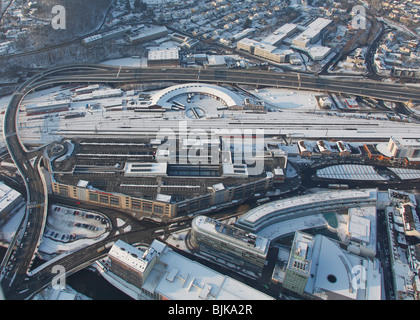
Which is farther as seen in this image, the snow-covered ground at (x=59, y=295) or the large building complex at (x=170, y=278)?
the snow-covered ground at (x=59, y=295)

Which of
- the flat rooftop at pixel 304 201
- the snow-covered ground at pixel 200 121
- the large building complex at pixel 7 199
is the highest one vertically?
the snow-covered ground at pixel 200 121

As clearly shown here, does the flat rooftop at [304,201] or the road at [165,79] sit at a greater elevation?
the road at [165,79]

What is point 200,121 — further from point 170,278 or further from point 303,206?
point 170,278

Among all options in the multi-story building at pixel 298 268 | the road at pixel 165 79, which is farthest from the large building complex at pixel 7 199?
the multi-story building at pixel 298 268

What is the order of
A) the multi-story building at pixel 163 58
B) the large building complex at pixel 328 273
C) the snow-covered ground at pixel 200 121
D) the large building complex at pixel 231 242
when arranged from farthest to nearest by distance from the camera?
the multi-story building at pixel 163 58 → the snow-covered ground at pixel 200 121 → the large building complex at pixel 231 242 → the large building complex at pixel 328 273

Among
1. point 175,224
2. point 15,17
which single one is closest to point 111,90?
point 175,224

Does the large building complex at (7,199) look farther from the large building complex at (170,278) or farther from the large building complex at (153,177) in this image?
the large building complex at (170,278)
